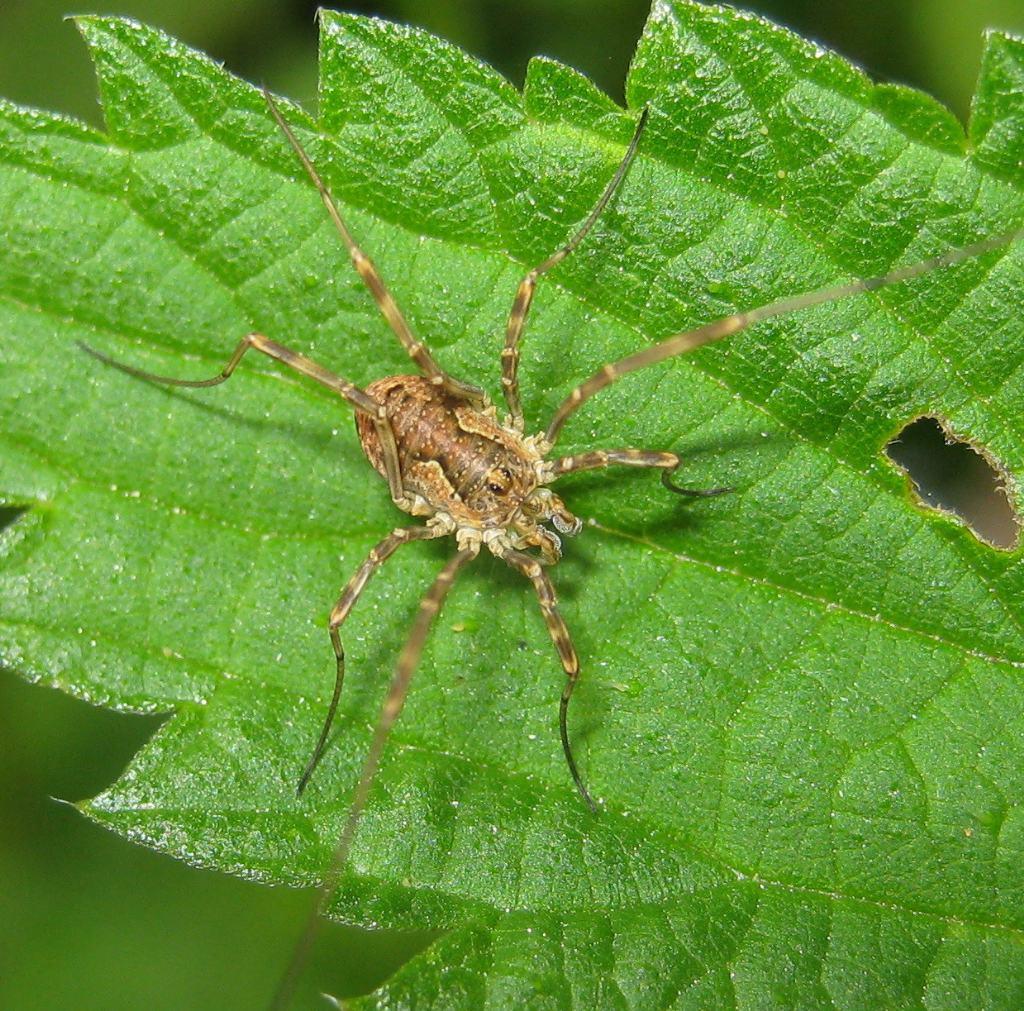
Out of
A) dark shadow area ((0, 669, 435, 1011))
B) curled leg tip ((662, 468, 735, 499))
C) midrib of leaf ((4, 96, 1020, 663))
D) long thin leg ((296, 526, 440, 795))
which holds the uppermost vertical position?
midrib of leaf ((4, 96, 1020, 663))

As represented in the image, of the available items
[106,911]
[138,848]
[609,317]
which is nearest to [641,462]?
[609,317]

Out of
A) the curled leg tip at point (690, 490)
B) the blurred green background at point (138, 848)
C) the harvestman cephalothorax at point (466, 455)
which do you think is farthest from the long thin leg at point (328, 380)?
the blurred green background at point (138, 848)

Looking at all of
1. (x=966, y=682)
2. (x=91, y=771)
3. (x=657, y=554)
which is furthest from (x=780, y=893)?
(x=91, y=771)

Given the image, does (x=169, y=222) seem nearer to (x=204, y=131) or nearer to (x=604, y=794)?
(x=204, y=131)

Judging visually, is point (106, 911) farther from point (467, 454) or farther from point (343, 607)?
point (467, 454)

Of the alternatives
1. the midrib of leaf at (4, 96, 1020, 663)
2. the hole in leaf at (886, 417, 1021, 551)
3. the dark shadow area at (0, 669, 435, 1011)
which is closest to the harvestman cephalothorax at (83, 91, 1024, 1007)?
the midrib of leaf at (4, 96, 1020, 663)

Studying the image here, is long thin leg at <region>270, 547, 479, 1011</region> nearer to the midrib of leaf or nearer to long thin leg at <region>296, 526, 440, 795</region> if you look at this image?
long thin leg at <region>296, 526, 440, 795</region>
